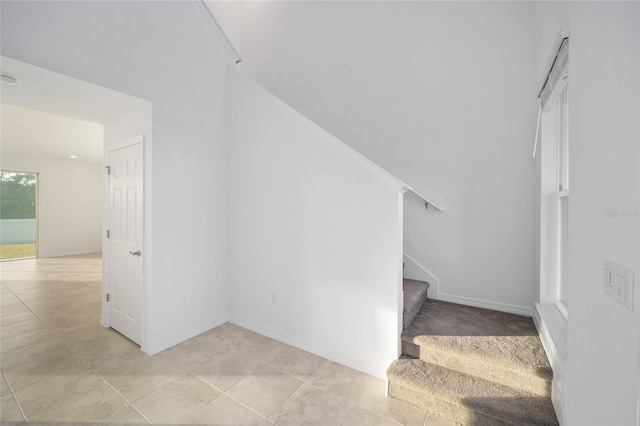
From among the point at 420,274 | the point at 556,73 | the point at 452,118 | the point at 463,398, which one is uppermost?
the point at 452,118

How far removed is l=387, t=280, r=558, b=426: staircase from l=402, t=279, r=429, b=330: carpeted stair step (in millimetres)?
13

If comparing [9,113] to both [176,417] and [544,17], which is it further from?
[544,17]

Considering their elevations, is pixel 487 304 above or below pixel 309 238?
below

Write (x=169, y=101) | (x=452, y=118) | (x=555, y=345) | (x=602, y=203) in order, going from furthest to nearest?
(x=452, y=118), (x=169, y=101), (x=555, y=345), (x=602, y=203)

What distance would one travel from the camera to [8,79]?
6.48ft

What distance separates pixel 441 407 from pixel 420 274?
155 cm

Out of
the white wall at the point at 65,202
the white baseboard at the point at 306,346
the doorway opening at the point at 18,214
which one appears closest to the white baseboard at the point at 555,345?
the white baseboard at the point at 306,346

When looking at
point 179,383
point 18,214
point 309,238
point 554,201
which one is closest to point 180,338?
point 179,383

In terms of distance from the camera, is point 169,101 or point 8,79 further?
point 169,101

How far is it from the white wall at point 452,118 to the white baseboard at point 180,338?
250cm

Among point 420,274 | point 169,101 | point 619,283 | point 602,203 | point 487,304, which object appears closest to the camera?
point 619,283

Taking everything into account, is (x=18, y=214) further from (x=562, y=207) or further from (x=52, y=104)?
(x=562, y=207)

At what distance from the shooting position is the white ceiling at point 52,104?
2.01m

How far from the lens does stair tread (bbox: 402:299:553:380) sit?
1.83 meters
